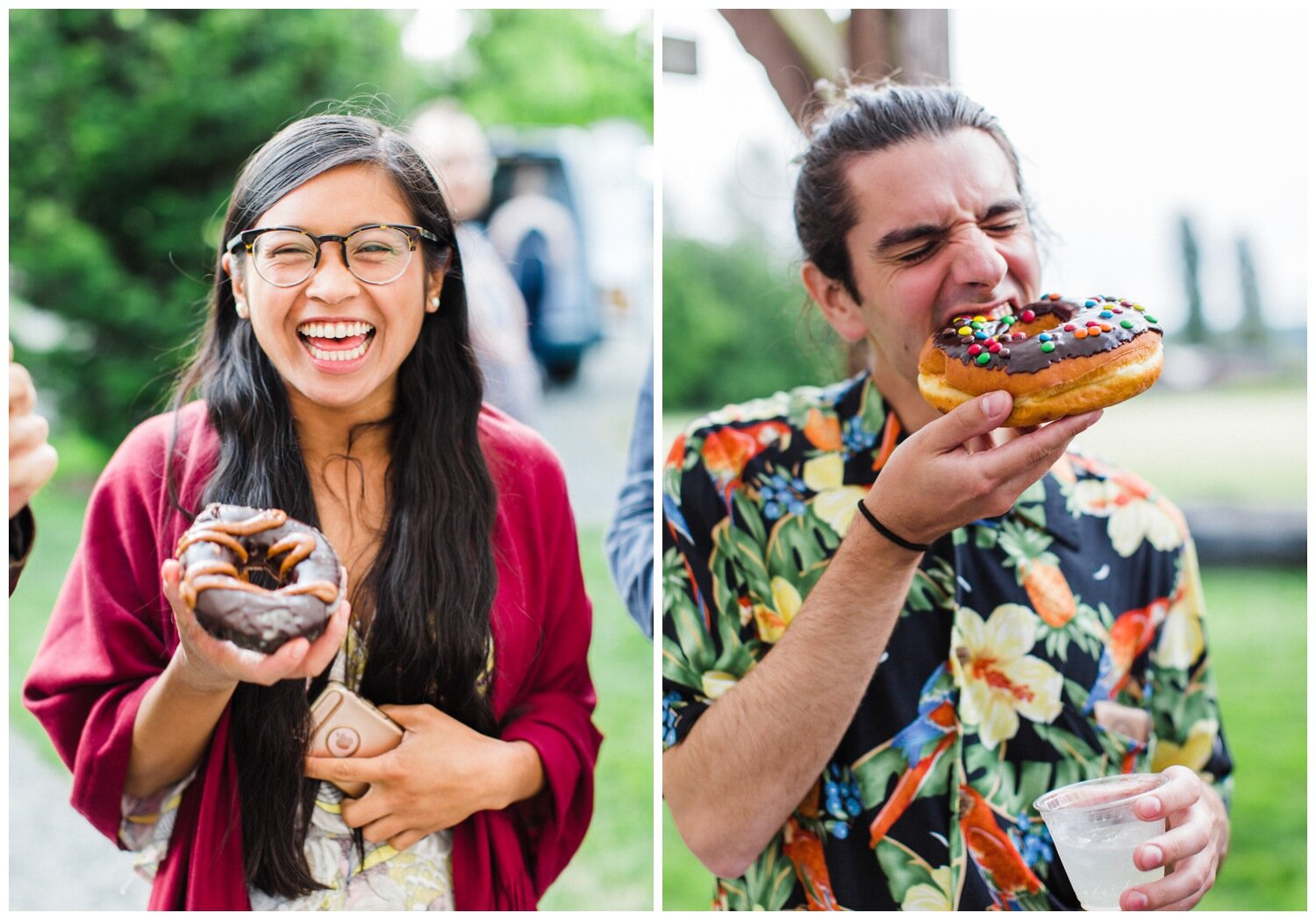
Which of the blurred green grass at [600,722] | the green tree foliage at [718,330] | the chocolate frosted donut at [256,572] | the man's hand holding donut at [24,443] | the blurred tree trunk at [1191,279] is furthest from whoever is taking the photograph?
the green tree foliage at [718,330]

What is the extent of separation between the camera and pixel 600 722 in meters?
4.20

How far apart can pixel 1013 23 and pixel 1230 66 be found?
1.49 metres

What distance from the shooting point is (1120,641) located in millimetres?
2188

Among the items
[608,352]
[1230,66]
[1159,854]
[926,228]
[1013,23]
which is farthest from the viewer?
[608,352]

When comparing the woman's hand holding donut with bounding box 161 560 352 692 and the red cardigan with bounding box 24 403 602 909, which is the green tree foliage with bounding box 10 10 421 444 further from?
the woman's hand holding donut with bounding box 161 560 352 692

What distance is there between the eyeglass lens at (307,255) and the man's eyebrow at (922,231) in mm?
950

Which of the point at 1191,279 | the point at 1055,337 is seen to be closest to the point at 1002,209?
the point at 1055,337

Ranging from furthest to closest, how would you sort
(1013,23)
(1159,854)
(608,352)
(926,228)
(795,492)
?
1. (608,352)
2. (1013,23)
3. (795,492)
4. (926,228)
5. (1159,854)

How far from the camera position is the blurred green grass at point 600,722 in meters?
3.41

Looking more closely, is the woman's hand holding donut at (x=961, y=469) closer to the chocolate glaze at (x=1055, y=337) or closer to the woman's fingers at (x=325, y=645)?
the chocolate glaze at (x=1055, y=337)

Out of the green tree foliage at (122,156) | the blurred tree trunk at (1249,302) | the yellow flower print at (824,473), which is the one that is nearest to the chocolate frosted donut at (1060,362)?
the yellow flower print at (824,473)

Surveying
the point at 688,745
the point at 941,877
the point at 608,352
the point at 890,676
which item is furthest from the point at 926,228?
the point at 608,352

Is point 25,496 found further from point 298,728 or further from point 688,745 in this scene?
point 688,745

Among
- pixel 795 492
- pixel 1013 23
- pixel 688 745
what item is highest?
pixel 1013 23
